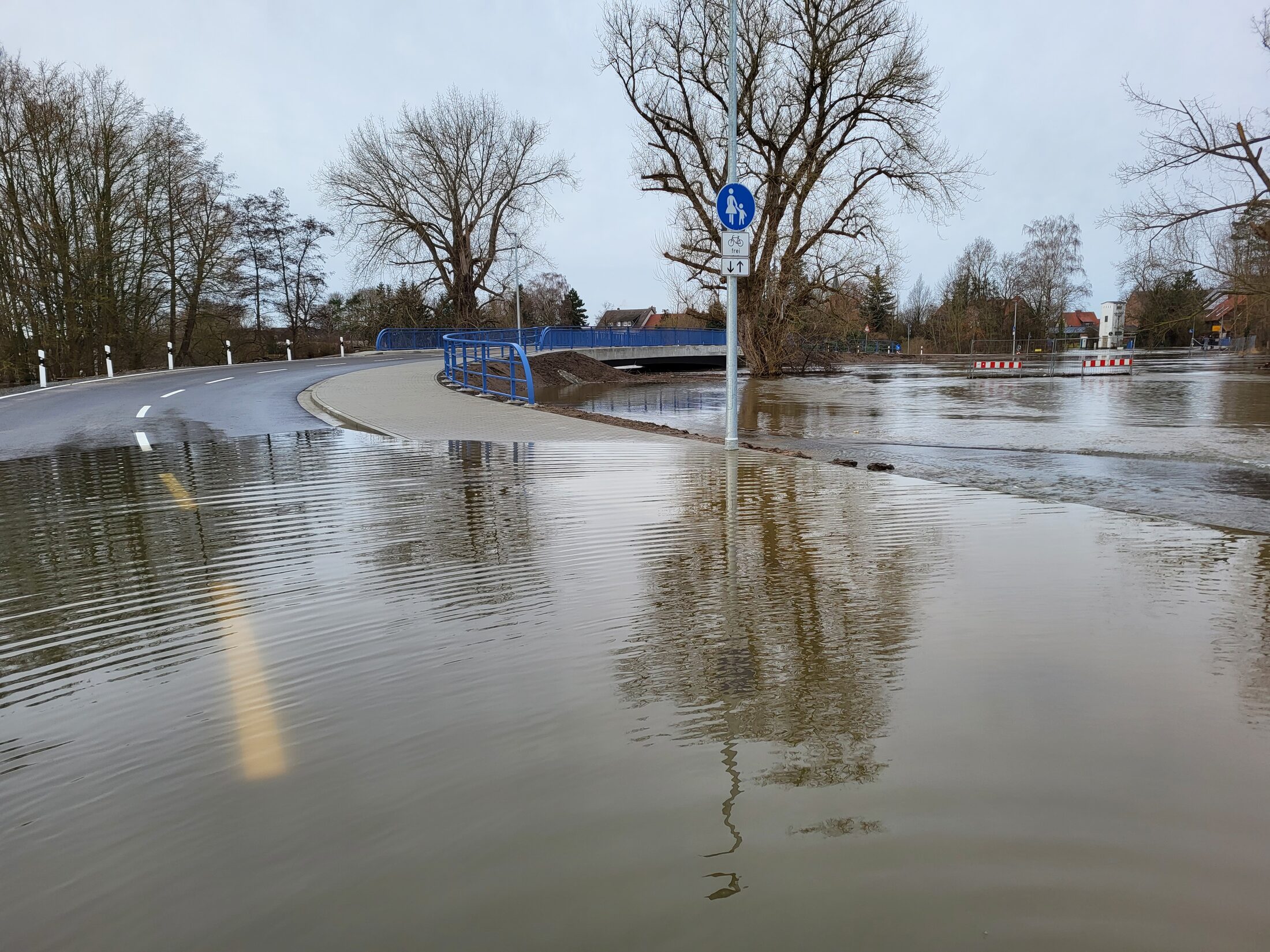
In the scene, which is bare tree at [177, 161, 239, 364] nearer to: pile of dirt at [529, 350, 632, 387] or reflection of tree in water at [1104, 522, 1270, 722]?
pile of dirt at [529, 350, 632, 387]

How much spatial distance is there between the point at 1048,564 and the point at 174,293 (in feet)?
155

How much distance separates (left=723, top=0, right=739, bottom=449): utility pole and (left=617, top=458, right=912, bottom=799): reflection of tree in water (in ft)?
14.5

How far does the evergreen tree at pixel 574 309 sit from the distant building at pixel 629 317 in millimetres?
14415

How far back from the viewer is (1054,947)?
2053mm

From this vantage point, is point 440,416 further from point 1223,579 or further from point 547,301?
point 547,301

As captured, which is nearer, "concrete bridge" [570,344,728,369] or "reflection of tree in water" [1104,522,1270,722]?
"reflection of tree in water" [1104,522,1270,722]

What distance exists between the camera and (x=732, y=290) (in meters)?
11.4

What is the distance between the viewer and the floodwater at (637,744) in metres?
2.21

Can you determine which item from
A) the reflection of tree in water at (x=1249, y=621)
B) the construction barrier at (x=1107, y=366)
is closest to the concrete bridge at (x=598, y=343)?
the construction barrier at (x=1107, y=366)

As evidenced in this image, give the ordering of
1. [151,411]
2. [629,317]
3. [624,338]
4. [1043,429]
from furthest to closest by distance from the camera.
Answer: [629,317] → [624,338] → [151,411] → [1043,429]

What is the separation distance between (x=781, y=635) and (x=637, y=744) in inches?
51.7

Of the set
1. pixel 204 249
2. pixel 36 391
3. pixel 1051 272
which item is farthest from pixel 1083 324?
pixel 36 391

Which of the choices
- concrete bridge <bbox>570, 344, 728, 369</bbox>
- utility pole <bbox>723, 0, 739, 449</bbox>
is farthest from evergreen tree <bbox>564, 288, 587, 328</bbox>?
utility pole <bbox>723, 0, 739, 449</bbox>

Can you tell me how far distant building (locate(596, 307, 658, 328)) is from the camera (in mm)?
123562
